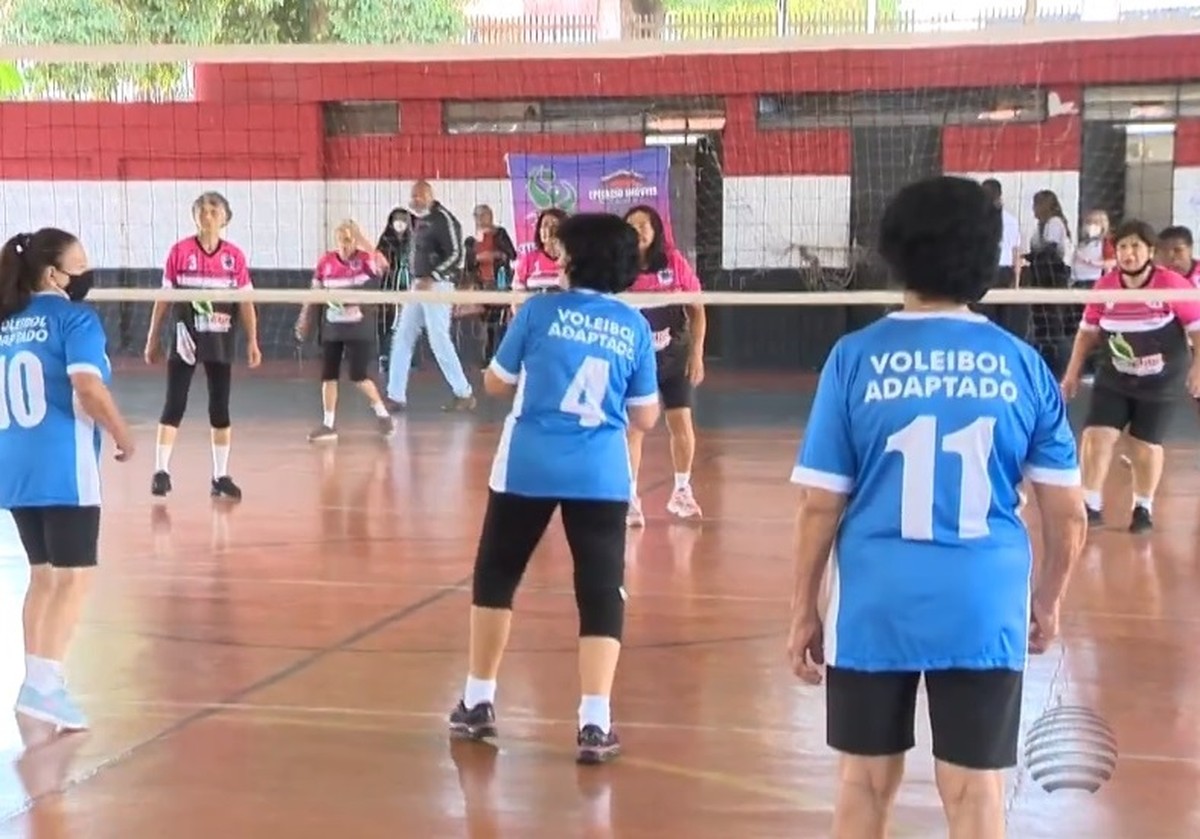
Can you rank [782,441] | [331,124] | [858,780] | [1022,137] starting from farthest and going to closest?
[331,124], [1022,137], [782,441], [858,780]

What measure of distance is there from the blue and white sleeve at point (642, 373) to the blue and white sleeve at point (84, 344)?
1590 mm

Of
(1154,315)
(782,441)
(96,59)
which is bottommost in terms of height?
(782,441)

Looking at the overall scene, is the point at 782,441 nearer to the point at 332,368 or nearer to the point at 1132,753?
the point at 332,368

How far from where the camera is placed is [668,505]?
9.44 metres

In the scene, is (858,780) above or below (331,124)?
below

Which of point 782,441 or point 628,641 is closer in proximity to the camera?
point 628,641

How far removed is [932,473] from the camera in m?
2.99

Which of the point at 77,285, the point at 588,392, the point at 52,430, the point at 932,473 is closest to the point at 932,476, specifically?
the point at 932,473

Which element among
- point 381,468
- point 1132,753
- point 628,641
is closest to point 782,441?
point 381,468

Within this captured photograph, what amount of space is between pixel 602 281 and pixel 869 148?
1430cm

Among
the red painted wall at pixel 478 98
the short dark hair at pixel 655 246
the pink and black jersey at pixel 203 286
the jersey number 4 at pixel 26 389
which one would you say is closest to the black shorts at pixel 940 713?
the jersey number 4 at pixel 26 389

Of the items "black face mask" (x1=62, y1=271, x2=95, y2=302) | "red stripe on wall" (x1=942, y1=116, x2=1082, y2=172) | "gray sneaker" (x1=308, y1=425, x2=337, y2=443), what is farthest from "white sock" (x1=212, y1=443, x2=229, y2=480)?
"red stripe on wall" (x1=942, y1=116, x2=1082, y2=172)

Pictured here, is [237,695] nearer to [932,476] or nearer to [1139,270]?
[932,476]

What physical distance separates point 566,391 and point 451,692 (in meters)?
Result: 1.38
